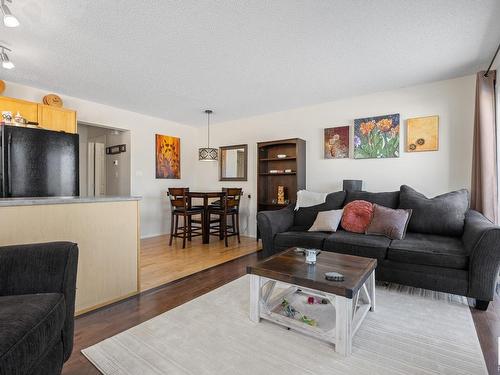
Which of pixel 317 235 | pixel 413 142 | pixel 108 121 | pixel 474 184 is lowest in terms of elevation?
pixel 317 235

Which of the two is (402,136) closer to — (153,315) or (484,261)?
(484,261)

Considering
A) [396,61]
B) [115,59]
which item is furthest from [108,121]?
[396,61]

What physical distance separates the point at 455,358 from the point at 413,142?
2644 mm

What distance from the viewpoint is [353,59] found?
2.65 metres

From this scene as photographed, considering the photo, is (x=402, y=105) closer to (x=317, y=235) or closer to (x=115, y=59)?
(x=317, y=235)

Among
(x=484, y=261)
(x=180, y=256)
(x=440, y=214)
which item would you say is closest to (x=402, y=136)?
(x=440, y=214)

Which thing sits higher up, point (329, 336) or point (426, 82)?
point (426, 82)

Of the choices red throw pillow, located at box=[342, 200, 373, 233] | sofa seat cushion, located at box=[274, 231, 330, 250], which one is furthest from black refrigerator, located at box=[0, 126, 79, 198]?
red throw pillow, located at box=[342, 200, 373, 233]

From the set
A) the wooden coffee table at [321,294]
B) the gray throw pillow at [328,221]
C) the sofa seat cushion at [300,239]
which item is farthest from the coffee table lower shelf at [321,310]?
the gray throw pillow at [328,221]

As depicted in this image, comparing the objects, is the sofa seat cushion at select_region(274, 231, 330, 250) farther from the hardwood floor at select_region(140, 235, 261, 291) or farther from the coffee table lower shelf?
the hardwood floor at select_region(140, 235, 261, 291)

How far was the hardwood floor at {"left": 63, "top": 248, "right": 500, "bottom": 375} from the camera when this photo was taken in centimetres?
148

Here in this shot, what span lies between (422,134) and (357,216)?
145cm

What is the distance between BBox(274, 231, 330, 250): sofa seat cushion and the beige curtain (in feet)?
5.52

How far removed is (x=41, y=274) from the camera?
4.08 ft
